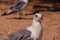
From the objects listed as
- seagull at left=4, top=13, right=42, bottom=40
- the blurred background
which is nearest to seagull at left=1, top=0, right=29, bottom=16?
the blurred background

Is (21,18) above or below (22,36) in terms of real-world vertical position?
below

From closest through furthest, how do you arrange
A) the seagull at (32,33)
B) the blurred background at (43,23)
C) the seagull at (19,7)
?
the seagull at (32,33) → the blurred background at (43,23) → the seagull at (19,7)

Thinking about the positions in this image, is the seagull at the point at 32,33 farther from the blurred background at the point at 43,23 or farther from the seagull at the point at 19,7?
the seagull at the point at 19,7

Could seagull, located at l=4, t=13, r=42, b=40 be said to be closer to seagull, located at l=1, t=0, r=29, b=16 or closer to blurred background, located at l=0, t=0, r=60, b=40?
blurred background, located at l=0, t=0, r=60, b=40

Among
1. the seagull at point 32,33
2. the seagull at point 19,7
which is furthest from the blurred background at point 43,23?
the seagull at point 32,33

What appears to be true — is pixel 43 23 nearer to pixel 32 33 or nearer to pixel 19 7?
pixel 19 7

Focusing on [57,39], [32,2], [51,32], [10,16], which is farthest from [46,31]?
[32,2]

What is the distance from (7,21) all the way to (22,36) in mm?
3930

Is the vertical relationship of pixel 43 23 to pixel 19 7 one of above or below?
below

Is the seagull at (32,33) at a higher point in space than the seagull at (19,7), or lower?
higher

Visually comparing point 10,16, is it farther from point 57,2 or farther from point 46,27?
point 57,2

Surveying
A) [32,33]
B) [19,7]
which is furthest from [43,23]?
[32,33]

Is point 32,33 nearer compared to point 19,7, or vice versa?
point 32,33

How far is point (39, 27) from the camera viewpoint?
525 centimetres
